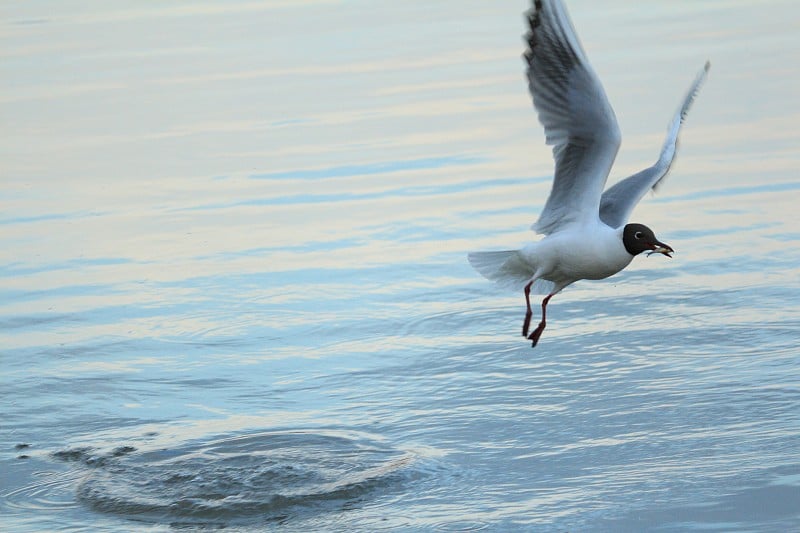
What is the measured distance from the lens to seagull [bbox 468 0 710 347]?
21.4ft

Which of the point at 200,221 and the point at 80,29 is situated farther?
the point at 80,29

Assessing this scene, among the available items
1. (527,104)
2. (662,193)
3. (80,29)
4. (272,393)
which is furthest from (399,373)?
(80,29)

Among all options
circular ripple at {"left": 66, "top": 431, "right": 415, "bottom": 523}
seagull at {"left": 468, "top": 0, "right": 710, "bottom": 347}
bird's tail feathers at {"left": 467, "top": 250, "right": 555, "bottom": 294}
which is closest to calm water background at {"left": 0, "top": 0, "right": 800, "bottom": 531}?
circular ripple at {"left": 66, "top": 431, "right": 415, "bottom": 523}

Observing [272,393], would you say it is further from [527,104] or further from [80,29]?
[80,29]

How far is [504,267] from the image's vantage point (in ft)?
24.3

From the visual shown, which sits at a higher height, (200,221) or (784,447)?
(200,221)

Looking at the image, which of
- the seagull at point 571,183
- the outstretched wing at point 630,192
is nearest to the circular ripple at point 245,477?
the seagull at point 571,183

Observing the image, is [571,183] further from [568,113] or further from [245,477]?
[245,477]

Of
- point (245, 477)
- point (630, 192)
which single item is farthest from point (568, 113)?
point (245, 477)

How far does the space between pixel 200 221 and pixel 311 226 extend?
808mm

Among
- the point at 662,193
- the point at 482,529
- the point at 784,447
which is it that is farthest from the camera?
the point at 662,193

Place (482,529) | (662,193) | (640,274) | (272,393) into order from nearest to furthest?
1. (482,529)
2. (272,393)
3. (640,274)
4. (662,193)

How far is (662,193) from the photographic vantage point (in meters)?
10.8

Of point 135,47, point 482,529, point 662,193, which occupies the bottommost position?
point 482,529
